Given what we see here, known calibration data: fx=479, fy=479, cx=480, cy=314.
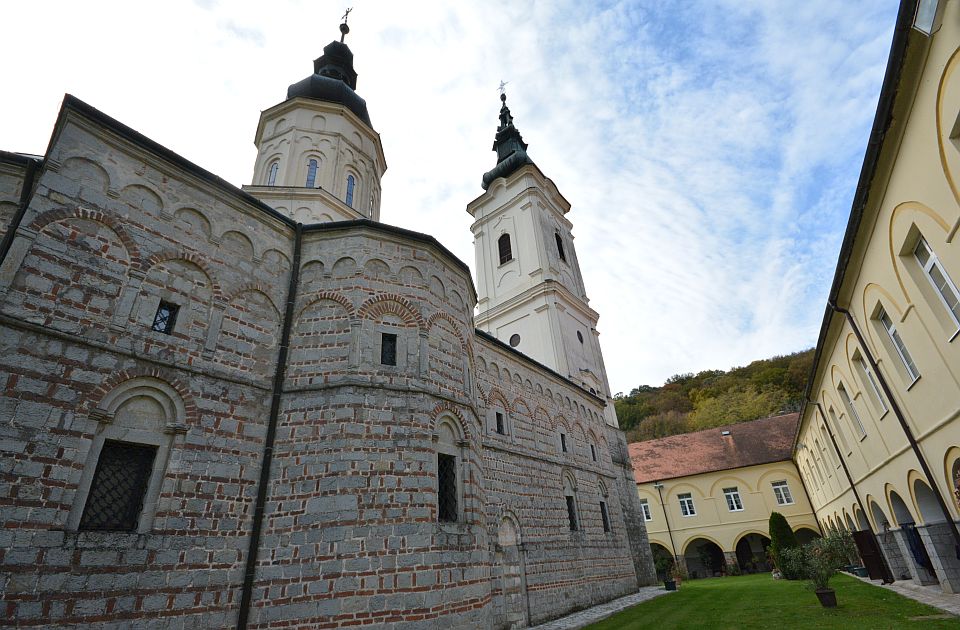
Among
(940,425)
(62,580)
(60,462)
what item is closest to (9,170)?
(60,462)

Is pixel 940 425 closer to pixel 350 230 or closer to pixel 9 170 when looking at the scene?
pixel 350 230

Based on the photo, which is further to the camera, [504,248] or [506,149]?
[506,149]

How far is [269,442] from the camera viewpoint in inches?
313

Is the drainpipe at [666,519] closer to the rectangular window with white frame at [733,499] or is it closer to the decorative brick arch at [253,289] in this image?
Result: the rectangular window with white frame at [733,499]

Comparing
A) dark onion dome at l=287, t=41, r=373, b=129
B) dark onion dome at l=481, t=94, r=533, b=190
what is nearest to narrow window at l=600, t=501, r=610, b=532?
dark onion dome at l=287, t=41, r=373, b=129

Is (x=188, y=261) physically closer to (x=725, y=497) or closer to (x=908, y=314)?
(x=908, y=314)

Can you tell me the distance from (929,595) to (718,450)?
21137 mm

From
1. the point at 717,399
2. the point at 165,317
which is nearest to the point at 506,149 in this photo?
the point at 165,317

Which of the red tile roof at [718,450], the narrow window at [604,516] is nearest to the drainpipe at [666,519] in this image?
the red tile roof at [718,450]

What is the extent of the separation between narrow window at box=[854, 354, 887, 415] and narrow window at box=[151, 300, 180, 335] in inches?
568

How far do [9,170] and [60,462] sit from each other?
457 centimetres

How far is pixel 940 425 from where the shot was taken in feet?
27.3

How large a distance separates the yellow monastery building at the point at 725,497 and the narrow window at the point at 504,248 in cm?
1685

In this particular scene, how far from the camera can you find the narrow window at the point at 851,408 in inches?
540
